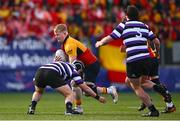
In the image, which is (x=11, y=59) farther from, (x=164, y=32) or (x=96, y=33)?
(x=164, y=32)

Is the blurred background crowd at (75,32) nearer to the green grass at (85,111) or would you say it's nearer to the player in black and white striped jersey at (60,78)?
the green grass at (85,111)

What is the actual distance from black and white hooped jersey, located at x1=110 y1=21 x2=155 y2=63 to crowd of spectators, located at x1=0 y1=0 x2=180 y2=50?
11137 millimetres

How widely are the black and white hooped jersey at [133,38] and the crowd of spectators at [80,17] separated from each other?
1114cm

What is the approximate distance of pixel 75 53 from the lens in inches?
582

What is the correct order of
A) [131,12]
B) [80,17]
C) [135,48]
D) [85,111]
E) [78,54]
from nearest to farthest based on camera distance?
[131,12] < [135,48] < [78,54] < [85,111] < [80,17]

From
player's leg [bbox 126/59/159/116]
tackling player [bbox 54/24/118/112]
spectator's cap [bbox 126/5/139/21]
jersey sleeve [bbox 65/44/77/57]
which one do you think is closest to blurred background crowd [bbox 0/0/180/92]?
tackling player [bbox 54/24/118/112]

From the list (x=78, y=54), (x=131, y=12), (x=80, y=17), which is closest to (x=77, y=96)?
(x=78, y=54)

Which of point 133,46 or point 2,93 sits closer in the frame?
point 133,46

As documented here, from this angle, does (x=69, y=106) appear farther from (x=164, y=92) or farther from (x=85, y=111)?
(x=164, y=92)

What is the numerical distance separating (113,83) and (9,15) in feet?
16.7

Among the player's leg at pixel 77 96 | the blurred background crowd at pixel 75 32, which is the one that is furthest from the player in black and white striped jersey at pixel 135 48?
the blurred background crowd at pixel 75 32

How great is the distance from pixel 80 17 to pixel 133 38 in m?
13.5

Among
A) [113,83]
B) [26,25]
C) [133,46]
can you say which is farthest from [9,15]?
[133,46]

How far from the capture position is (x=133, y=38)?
45.5 ft
